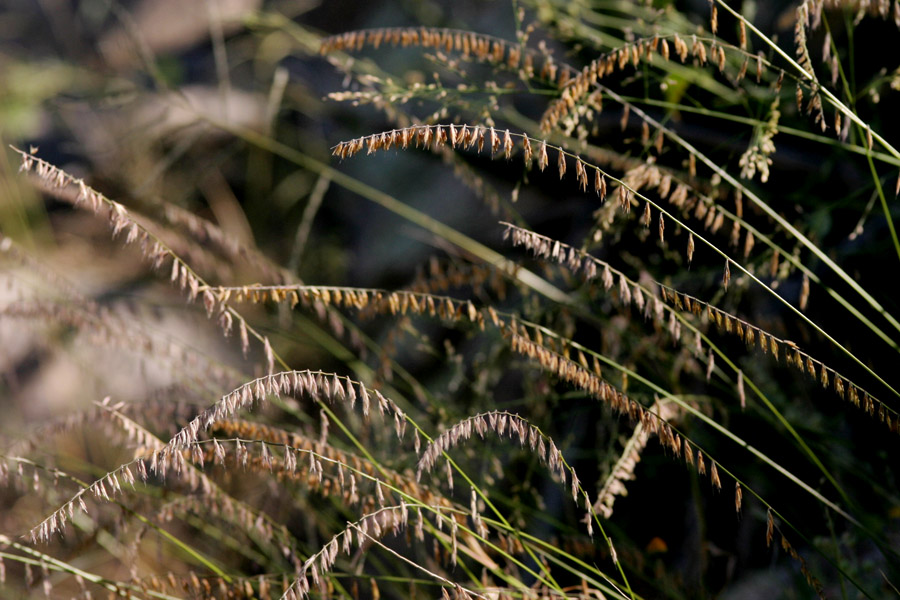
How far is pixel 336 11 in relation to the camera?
3.23m

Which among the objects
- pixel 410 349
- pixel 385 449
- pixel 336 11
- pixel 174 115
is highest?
pixel 336 11

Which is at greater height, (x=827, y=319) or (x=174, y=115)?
(x=174, y=115)

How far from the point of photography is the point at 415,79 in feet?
8.07

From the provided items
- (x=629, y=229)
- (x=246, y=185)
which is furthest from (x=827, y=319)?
(x=246, y=185)

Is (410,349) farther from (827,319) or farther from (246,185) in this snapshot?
(827,319)

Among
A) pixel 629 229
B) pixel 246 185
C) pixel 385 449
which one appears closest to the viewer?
pixel 385 449

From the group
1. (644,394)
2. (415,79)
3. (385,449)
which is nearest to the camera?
(644,394)

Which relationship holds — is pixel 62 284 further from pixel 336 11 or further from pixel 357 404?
pixel 336 11

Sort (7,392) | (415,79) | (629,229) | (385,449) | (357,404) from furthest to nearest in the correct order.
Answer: (7,392), (415,79), (357,404), (629,229), (385,449)

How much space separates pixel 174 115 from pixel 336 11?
84 cm

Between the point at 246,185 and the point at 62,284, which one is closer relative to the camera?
the point at 62,284

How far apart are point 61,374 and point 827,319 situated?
2.70m

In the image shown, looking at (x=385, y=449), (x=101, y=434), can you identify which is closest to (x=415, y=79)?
(x=385, y=449)

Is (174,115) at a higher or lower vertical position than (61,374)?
higher
